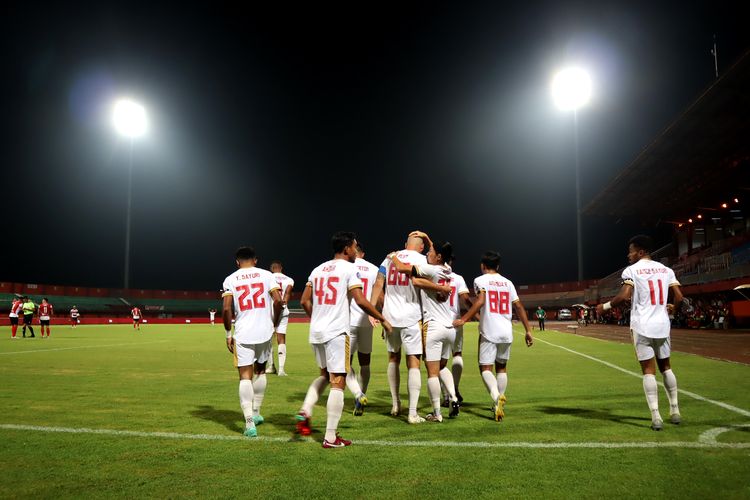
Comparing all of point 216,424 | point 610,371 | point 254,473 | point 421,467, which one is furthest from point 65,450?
point 610,371

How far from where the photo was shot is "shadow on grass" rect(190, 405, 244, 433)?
20.2 feet

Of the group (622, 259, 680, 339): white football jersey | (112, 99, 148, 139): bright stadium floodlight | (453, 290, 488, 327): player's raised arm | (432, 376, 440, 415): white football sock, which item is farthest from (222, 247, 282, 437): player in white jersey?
(112, 99, 148, 139): bright stadium floodlight

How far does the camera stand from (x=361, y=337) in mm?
7219

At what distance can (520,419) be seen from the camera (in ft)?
21.3

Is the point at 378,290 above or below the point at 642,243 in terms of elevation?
Result: below

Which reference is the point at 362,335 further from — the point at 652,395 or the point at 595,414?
the point at 652,395

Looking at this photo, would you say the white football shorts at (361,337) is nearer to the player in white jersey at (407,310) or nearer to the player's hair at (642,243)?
the player in white jersey at (407,310)

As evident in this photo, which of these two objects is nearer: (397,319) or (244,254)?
(244,254)

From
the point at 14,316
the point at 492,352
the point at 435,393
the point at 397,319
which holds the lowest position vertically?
the point at 435,393

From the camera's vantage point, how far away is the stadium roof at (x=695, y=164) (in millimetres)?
24922

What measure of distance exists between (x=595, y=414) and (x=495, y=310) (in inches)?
72.8

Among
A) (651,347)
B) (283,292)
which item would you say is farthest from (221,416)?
(651,347)

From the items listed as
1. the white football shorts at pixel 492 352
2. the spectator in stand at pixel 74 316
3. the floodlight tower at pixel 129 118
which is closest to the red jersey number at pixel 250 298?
the white football shorts at pixel 492 352

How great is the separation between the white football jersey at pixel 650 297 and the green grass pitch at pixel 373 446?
1111 mm
